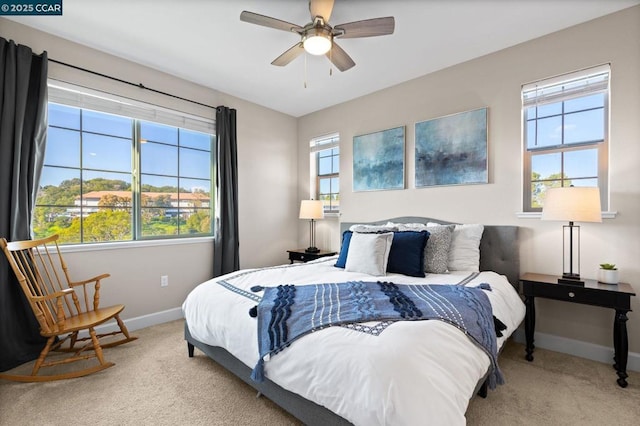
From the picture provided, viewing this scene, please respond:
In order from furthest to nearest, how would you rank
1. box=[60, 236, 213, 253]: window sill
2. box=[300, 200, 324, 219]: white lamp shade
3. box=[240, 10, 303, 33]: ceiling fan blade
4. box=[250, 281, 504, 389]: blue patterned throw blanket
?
box=[300, 200, 324, 219]: white lamp shade
box=[60, 236, 213, 253]: window sill
box=[240, 10, 303, 33]: ceiling fan blade
box=[250, 281, 504, 389]: blue patterned throw blanket

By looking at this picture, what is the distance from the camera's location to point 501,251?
2756 millimetres

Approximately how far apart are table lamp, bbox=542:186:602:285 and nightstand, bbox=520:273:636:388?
85 millimetres

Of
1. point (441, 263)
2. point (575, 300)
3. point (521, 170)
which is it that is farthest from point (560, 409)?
point (521, 170)

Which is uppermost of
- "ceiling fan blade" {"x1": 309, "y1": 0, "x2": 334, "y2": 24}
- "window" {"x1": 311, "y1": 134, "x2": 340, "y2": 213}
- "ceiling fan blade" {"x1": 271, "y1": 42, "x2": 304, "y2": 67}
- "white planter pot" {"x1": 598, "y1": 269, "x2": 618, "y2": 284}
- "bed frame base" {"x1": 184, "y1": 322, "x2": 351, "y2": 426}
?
"ceiling fan blade" {"x1": 309, "y1": 0, "x2": 334, "y2": 24}

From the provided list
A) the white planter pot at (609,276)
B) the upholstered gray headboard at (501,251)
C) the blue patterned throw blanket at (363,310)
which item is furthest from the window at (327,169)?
the white planter pot at (609,276)

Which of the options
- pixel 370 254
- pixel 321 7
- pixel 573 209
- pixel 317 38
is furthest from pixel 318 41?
pixel 573 209

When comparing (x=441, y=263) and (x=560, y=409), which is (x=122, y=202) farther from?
(x=560, y=409)

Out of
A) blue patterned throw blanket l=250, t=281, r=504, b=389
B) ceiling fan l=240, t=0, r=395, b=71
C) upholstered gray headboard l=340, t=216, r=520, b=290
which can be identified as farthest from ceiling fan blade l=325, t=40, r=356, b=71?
upholstered gray headboard l=340, t=216, r=520, b=290

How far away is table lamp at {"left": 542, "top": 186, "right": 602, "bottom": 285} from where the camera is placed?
2.13 m

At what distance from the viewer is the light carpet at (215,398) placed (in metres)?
1.71

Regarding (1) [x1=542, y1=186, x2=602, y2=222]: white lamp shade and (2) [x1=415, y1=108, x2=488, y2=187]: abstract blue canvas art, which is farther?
(2) [x1=415, y1=108, x2=488, y2=187]: abstract blue canvas art

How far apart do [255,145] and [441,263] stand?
2967mm

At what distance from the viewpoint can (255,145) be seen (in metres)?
4.21

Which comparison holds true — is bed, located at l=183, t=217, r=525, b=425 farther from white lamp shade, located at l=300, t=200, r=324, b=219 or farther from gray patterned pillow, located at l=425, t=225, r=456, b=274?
white lamp shade, located at l=300, t=200, r=324, b=219
